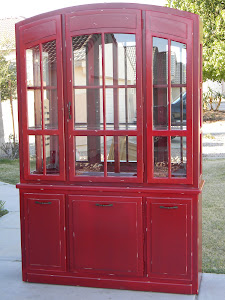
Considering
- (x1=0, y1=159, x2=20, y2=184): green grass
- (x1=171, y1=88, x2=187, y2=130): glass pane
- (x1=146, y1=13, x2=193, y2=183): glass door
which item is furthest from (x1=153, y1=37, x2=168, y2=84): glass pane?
(x1=0, y1=159, x2=20, y2=184): green grass

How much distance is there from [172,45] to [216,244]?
9.14 feet

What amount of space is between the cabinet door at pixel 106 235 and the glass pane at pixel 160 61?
3.43 feet

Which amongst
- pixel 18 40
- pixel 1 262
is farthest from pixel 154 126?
pixel 1 262

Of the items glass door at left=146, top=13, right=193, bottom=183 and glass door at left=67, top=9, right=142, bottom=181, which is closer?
glass door at left=146, top=13, right=193, bottom=183

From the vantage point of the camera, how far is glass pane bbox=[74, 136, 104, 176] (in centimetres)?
405

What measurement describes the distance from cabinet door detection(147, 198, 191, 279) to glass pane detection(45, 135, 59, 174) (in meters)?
0.91

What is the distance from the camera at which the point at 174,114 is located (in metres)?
3.90

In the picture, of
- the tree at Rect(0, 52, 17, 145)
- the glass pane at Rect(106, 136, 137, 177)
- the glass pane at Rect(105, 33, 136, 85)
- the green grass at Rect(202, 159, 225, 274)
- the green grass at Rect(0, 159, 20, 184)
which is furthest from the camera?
the tree at Rect(0, 52, 17, 145)

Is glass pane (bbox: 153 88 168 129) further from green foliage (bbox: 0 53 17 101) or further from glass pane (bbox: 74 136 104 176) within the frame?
green foliage (bbox: 0 53 17 101)

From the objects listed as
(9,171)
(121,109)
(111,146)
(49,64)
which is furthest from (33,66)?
(9,171)

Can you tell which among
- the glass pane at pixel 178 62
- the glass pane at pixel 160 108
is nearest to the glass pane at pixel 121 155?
the glass pane at pixel 160 108

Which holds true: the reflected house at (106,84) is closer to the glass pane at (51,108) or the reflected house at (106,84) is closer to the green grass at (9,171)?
the glass pane at (51,108)

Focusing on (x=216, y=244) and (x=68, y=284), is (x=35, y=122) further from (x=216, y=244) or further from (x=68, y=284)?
(x=216, y=244)

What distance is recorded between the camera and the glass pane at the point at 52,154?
4102mm
